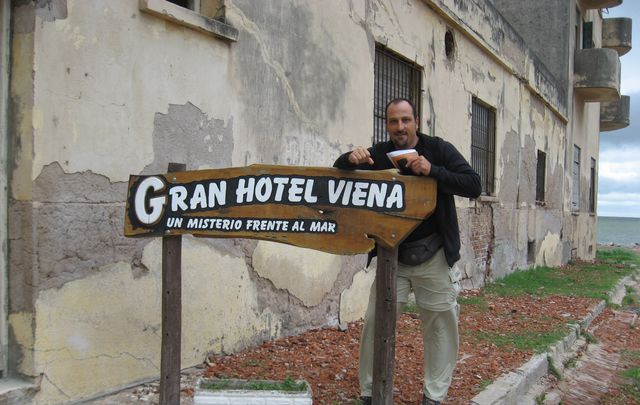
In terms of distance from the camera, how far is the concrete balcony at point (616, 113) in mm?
23438

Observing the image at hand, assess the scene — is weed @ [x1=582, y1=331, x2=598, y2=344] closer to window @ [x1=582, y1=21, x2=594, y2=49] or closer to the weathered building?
the weathered building

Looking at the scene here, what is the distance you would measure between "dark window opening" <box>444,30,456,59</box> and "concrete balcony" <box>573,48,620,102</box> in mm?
10019

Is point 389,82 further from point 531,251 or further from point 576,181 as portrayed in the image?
point 576,181

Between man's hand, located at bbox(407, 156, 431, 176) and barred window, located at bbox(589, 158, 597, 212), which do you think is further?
barred window, located at bbox(589, 158, 597, 212)

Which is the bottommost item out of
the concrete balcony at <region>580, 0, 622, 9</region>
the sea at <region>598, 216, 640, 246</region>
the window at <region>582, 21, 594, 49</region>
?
the sea at <region>598, 216, 640, 246</region>

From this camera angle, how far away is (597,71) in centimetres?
1733

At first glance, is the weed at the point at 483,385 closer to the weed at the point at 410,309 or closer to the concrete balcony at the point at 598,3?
the weed at the point at 410,309

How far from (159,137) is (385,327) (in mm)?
2031

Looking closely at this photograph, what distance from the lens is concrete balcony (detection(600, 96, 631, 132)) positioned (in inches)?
923

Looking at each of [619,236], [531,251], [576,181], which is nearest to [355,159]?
[531,251]

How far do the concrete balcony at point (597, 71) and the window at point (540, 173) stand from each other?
3.88 meters

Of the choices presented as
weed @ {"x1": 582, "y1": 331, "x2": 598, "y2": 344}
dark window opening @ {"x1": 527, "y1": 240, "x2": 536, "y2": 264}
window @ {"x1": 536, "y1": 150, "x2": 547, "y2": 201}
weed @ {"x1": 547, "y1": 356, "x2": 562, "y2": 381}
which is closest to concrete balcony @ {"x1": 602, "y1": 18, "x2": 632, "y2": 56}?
window @ {"x1": 536, "y1": 150, "x2": 547, "y2": 201}

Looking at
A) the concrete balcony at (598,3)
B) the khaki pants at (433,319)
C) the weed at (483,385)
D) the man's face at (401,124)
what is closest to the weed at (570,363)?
the weed at (483,385)

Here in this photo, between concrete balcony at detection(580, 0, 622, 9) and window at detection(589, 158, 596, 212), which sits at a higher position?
concrete balcony at detection(580, 0, 622, 9)
